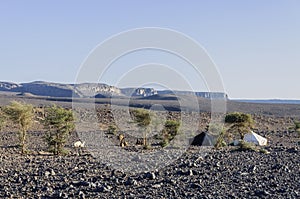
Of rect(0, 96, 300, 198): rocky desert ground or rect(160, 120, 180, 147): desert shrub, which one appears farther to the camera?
rect(160, 120, 180, 147): desert shrub

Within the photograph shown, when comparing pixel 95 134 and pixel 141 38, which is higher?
pixel 141 38

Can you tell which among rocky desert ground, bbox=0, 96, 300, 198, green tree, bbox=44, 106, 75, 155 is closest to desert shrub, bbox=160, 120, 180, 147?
green tree, bbox=44, 106, 75, 155

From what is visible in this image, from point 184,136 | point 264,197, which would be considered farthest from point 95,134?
point 264,197

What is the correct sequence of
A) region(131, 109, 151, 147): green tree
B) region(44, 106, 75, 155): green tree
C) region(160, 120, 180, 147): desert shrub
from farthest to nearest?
region(160, 120, 180, 147): desert shrub → region(131, 109, 151, 147): green tree → region(44, 106, 75, 155): green tree

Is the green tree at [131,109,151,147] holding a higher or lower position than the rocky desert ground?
higher

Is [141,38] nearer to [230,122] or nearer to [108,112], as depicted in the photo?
[230,122]

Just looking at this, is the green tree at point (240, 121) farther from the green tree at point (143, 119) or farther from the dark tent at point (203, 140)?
the green tree at point (143, 119)

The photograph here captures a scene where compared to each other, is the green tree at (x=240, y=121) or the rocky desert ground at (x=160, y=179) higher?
the green tree at (x=240, y=121)

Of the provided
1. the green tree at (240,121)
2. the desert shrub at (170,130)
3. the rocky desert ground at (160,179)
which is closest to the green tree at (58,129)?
the rocky desert ground at (160,179)

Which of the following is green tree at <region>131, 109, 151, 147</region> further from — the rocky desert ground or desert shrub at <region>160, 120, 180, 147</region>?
the rocky desert ground

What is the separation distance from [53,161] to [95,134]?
19.5m

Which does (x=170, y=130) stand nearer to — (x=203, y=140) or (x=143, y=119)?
(x=143, y=119)

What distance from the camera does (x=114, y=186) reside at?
1257 centimetres

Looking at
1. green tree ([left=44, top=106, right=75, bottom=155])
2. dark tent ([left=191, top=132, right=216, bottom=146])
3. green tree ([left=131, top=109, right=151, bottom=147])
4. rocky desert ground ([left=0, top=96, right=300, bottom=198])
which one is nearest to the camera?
rocky desert ground ([left=0, top=96, right=300, bottom=198])
